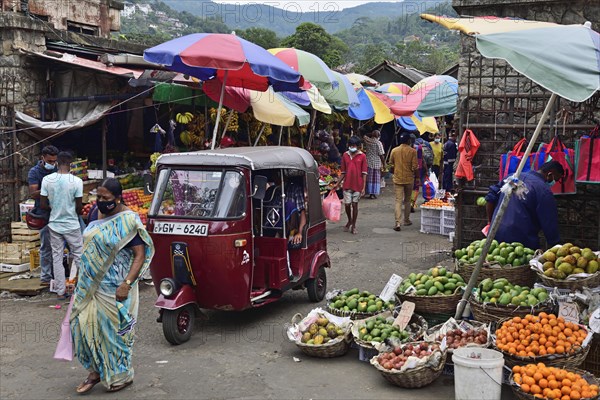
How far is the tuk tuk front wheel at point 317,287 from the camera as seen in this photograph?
28.7 feet

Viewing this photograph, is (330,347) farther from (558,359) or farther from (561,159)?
(561,159)

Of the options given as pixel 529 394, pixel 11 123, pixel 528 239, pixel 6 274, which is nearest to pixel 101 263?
pixel 529 394

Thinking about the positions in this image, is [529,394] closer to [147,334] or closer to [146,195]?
[147,334]

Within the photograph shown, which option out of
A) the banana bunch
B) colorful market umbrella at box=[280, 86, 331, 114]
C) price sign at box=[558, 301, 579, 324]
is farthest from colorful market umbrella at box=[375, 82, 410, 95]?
price sign at box=[558, 301, 579, 324]

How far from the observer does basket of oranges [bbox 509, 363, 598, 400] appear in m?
5.03

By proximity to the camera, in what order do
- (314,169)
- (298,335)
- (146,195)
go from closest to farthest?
(298,335) → (314,169) → (146,195)

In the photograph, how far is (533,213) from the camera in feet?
24.0

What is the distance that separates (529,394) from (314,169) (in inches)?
176

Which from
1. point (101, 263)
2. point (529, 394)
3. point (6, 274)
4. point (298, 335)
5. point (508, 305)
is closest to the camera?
point (529, 394)

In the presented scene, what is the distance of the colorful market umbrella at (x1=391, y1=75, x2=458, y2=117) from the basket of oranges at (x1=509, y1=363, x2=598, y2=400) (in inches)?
390

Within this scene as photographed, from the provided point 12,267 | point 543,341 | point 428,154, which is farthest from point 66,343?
point 428,154

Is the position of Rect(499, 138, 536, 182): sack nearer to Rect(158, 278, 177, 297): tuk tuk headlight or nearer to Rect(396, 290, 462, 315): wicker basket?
Rect(396, 290, 462, 315): wicker basket

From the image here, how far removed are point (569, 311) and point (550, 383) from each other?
1.13 m

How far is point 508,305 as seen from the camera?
6.22m
